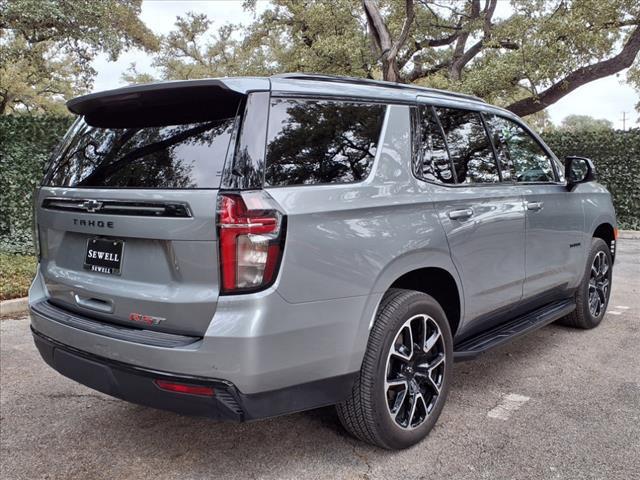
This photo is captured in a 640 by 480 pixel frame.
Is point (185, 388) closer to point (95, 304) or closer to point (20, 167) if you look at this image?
point (95, 304)

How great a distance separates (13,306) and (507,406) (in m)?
4.95

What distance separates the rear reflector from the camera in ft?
7.04

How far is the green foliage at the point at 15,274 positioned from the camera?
19.4 ft

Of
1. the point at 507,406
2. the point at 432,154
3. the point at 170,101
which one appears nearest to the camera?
the point at 170,101

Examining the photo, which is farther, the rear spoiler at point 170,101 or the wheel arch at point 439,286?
the wheel arch at point 439,286

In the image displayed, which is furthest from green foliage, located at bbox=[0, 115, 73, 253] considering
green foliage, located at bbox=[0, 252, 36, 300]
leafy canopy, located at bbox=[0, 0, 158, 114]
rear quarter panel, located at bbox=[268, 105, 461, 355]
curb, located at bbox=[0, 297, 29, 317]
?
rear quarter panel, located at bbox=[268, 105, 461, 355]

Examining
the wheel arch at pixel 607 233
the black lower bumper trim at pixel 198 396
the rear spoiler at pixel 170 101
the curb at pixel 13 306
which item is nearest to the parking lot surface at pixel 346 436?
the black lower bumper trim at pixel 198 396

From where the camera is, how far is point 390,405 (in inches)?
106

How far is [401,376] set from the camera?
8.91 feet

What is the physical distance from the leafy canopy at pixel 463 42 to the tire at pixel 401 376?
10.2 m

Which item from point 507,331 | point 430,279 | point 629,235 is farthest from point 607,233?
point 629,235

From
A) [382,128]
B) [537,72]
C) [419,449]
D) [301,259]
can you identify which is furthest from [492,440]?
[537,72]

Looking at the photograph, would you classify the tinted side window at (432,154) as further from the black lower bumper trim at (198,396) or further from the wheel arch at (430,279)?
the black lower bumper trim at (198,396)

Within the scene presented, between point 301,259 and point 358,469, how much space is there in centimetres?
112
